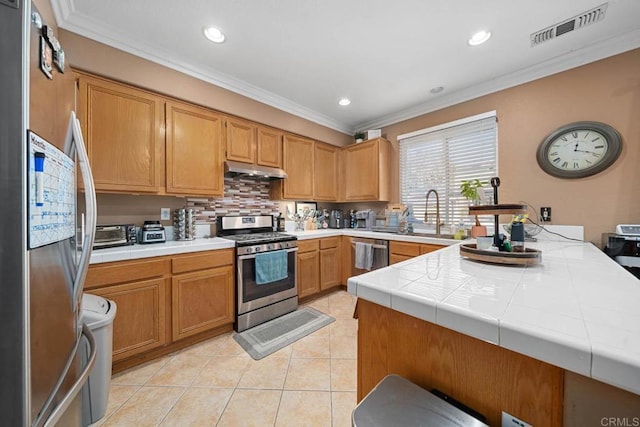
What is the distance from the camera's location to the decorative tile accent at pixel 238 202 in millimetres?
2596

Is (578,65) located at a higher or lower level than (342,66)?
lower

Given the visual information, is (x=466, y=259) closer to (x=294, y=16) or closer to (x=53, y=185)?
(x=53, y=185)

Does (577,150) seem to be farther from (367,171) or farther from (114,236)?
(114,236)

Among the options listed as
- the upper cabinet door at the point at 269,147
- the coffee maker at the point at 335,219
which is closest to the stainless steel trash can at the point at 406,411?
the upper cabinet door at the point at 269,147

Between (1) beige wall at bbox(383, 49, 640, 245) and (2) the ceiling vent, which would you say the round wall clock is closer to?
(1) beige wall at bbox(383, 49, 640, 245)

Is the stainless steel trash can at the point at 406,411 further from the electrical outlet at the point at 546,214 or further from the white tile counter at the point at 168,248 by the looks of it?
the electrical outlet at the point at 546,214

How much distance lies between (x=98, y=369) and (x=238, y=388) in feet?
2.67

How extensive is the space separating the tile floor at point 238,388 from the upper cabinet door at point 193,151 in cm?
150

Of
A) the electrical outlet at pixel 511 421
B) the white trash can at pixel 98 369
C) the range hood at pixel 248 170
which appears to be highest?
the range hood at pixel 248 170

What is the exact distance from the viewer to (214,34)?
1.87 metres

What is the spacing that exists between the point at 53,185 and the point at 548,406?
4.75 feet

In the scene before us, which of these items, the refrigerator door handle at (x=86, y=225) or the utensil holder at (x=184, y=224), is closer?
the refrigerator door handle at (x=86, y=225)

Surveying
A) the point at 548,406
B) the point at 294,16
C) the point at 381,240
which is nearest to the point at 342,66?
the point at 294,16

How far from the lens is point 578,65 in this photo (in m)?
2.08
